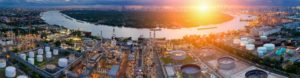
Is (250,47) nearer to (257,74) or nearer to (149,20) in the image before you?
(257,74)

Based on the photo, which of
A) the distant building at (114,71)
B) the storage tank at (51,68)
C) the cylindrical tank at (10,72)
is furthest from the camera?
the storage tank at (51,68)

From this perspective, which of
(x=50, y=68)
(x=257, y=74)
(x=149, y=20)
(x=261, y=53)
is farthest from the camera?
(x=149, y=20)

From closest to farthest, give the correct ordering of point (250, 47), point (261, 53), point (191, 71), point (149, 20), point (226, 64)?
point (191, 71) → point (226, 64) → point (261, 53) → point (250, 47) → point (149, 20)

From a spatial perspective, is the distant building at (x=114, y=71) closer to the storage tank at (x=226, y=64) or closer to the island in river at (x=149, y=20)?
the storage tank at (x=226, y=64)

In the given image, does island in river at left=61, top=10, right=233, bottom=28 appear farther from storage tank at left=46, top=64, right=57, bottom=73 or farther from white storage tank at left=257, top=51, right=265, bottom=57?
storage tank at left=46, top=64, right=57, bottom=73

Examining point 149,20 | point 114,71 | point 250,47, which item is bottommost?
point 149,20

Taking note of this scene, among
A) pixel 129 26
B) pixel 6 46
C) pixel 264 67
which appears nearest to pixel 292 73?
pixel 264 67

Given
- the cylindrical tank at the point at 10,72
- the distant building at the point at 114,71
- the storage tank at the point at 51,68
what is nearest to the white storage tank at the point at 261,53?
the distant building at the point at 114,71

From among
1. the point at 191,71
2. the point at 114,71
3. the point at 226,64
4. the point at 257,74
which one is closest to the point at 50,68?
the point at 114,71

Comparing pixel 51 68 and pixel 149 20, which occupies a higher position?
pixel 51 68
